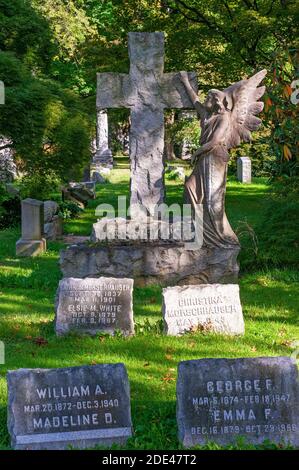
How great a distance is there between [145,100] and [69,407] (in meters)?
7.39

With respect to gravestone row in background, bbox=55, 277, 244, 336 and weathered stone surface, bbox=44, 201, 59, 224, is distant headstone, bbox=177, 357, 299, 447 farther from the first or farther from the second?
weathered stone surface, bbox=44, 201, 59, 224

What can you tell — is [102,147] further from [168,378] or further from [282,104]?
[168,378]

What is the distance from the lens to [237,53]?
17.8m

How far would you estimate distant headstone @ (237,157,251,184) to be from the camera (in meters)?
27.2

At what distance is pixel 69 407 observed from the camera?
5.58 metres

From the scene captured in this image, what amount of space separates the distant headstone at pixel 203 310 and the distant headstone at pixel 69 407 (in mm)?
2772

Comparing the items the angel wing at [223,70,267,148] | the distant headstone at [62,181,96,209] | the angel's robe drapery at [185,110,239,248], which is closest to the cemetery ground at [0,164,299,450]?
the angel's robe drapery at [185,110,239,248]

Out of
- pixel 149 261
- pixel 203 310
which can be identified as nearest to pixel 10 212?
pixel 149 261

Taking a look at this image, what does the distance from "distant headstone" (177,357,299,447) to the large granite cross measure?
6.61 meters

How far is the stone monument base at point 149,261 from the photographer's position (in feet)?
36.5

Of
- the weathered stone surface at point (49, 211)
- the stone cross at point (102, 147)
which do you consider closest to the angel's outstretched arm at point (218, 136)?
the weathered stone surface at point (49, 211)

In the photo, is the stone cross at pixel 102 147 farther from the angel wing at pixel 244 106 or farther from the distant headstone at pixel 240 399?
the distant headstone at pixel 240 399

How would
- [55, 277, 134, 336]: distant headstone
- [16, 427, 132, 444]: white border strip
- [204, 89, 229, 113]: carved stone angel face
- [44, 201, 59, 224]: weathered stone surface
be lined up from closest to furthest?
[16, 427, 132, 444]: white border strip < [55, 277, 134, 336]: distant headstone < [204, 89, 229, 113]: carved stone angel face < [44, 201, 59, 224]: weathered stone surface

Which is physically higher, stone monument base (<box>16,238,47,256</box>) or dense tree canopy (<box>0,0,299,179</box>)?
dense tree canopy (<box>0,0,299,179</box>)
